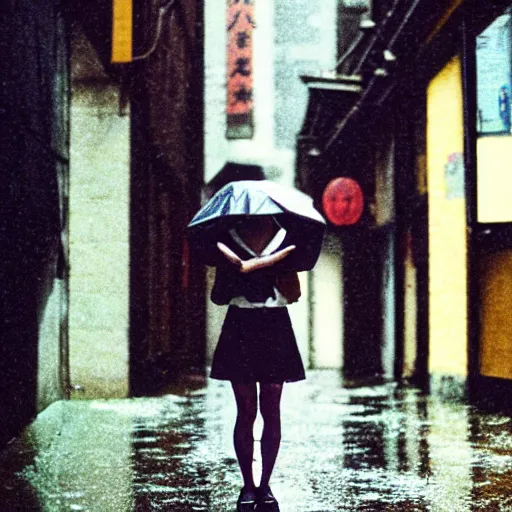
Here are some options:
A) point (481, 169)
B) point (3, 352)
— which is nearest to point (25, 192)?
point (3, 352)

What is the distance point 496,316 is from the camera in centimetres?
1158

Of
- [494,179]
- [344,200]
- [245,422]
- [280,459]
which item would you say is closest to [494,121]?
[494,179]

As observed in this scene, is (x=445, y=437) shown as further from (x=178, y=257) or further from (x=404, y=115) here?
(x=178, y=257)

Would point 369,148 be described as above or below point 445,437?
above

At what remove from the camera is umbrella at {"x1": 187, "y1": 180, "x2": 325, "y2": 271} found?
5414 mm

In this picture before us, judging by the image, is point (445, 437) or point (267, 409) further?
point (445, 437)

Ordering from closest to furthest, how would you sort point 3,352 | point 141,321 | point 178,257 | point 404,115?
point 3,352, point 141,321, point 404,115, point 178,257

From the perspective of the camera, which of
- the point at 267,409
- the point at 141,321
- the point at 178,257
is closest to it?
the point at 267,409

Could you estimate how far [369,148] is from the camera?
20.1 metres

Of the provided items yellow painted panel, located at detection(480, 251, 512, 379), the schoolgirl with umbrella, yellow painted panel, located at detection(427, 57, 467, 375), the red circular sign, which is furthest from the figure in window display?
the red circular sign

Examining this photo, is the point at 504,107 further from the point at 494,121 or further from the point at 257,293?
the point at 257,293

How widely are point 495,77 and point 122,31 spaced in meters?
4.94

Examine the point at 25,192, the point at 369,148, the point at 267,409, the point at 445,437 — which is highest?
the point at 369,148

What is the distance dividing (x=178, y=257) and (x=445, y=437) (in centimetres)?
1148
